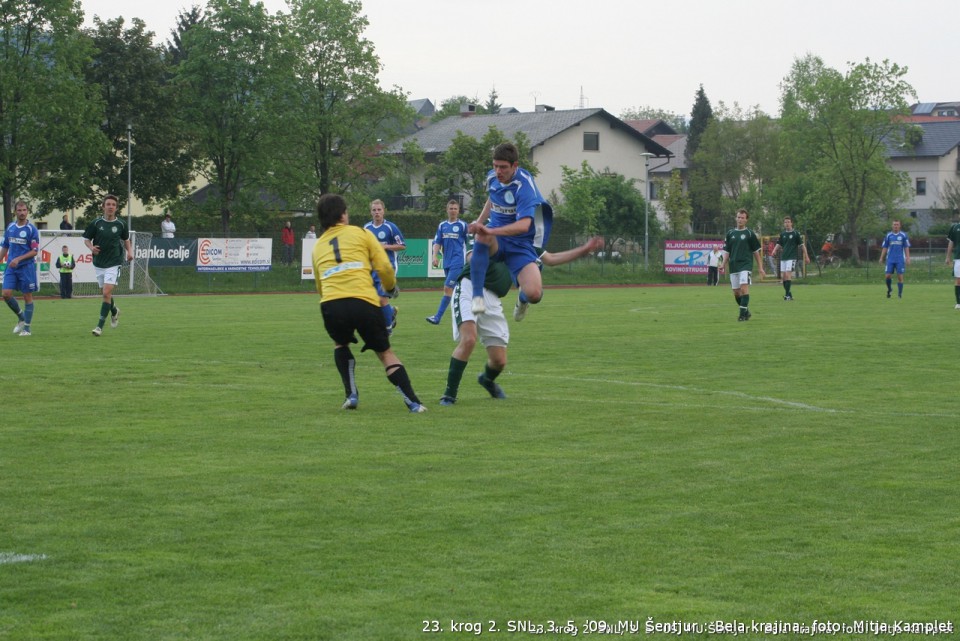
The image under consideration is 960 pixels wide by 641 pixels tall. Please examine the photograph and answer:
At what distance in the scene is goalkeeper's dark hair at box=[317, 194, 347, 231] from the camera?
10055 mm

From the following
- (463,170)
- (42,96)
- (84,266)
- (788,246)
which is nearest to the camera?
(788,246)

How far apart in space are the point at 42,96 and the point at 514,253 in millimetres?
38630

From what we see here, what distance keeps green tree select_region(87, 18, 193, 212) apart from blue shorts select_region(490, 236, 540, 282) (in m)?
47.0

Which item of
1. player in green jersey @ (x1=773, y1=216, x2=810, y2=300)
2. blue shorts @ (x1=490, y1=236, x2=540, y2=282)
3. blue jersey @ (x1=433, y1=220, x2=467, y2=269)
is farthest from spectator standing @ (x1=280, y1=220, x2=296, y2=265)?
blue shorts @ (x1=490, y1=236, x2=540, y2=282)

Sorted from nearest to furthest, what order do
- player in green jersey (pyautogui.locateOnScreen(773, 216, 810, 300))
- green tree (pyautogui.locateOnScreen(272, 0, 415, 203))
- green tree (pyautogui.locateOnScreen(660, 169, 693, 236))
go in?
player in green jersey (pyautogui.locateOnScreen(773, 216, 810, 300)) → green tree (pyautogui.locateOnScreen(272, 0, 415, 203)) → green tree (pyautogui.locateOnScreen(660, 169, 693, 236))

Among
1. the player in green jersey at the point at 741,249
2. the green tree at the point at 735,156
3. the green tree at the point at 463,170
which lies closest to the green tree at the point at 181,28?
the green tree at the point at 463,170

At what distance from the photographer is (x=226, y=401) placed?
1080 cm

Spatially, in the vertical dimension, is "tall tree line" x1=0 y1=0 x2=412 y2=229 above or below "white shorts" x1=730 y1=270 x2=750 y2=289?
above

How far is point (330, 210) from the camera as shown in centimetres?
1009

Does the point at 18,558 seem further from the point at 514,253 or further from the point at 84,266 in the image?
the point at 84,266

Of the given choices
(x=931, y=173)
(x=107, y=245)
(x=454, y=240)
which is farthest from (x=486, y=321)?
(x=931, y=173)

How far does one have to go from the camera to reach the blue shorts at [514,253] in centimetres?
1098

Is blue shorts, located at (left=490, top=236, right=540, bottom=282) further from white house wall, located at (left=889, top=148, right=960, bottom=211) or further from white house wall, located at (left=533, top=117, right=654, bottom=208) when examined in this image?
white house wall, located at (left=889, top=148, right=960, bottom=211)

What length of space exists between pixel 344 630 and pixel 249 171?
49572 millimetres
